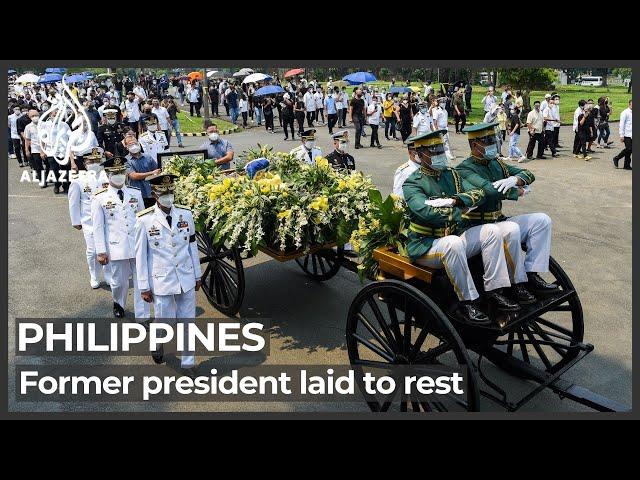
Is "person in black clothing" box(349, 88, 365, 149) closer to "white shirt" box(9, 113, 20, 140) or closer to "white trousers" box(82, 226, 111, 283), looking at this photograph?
"white shirt" box(9, 113, 20, 140)

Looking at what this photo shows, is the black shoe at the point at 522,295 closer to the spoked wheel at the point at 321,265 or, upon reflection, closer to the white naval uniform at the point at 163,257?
the spoked wheel at the point at 321,265

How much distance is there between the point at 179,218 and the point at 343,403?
245 centimetres

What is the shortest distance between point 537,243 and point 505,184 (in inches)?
21.5

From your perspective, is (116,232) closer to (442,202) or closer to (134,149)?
(134,149)

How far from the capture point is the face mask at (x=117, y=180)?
701cm

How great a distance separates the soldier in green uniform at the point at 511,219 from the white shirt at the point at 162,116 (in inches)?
631

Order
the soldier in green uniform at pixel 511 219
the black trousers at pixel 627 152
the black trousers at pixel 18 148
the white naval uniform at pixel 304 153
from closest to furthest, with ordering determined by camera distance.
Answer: the soldier in green uniform at pixel 511 219 < the white naval uniform at pixel 304 153 < the black trousers at pixel 627 152 < the black trousers at pixel 18 148

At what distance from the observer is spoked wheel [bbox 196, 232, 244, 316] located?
667cm

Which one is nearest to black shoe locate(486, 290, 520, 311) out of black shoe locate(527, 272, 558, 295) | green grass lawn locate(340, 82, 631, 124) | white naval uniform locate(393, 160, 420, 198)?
black shoe locate(527, 272, 558, 295)

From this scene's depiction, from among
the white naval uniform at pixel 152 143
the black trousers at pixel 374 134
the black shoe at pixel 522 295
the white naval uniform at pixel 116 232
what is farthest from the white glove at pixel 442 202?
the black trousers at pixel 374 134

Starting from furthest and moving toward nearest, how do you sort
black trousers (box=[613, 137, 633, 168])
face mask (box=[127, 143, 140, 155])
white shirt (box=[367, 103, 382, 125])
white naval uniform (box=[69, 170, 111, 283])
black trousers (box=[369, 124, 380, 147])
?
black trousers (box=[369, 124, 380, 147])
white shirt (box=[367, 103, 382, 125])
black trousers (box=[613, 137, 633, 168])
face mask (box=[127, 143, 140, 155])
white naval uniform (box=[69, 170, 111, 283])

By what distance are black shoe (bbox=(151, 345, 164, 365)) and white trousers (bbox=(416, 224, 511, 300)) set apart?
3.17 m

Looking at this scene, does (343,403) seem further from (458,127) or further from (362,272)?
(458,127)
